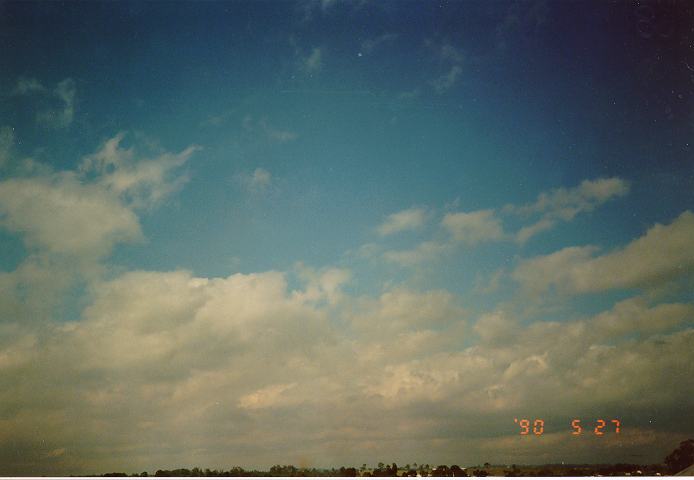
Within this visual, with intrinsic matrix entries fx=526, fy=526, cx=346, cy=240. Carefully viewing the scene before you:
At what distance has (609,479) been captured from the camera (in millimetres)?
11773

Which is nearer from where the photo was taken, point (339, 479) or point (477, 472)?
point (339, 479)

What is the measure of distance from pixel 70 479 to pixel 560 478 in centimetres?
1250

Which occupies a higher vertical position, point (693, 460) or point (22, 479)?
point (22, 479)

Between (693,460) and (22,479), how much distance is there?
77.0ft

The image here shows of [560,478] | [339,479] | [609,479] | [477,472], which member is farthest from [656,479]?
[477,472]

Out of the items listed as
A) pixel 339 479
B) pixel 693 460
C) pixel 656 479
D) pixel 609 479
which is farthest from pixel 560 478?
pixel 693 460

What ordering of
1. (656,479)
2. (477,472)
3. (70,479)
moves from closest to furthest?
1. (656,479)
2. (70,479)
3. (477,472)

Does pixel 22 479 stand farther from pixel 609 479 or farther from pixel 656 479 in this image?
pixel 656 479

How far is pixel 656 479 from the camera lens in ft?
37.1

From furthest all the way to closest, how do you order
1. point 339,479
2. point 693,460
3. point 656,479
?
point 693,460
point 339,479
point 656,479

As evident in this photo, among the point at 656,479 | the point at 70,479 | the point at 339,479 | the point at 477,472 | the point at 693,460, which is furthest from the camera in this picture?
the point at 693,460

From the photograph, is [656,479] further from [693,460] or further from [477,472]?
[693,460]

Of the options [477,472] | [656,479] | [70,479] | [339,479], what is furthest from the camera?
[477,472]

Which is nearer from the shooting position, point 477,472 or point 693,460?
point 477,472
